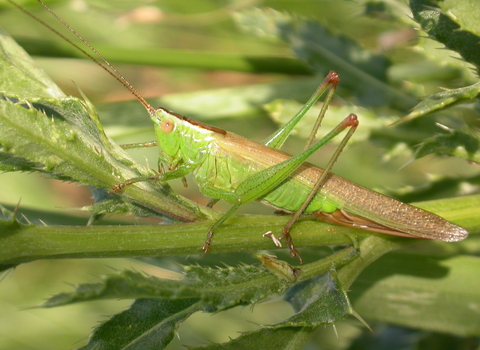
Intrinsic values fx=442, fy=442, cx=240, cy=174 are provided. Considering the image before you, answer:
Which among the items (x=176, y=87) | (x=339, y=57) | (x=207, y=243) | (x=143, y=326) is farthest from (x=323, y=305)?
(x=176, y=87)

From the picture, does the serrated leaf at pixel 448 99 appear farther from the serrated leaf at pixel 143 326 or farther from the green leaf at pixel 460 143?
the serrated leaf at pixel 143 326

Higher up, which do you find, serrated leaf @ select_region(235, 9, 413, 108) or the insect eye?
serrated leaf @ select_region(235, 9, 413, 108)

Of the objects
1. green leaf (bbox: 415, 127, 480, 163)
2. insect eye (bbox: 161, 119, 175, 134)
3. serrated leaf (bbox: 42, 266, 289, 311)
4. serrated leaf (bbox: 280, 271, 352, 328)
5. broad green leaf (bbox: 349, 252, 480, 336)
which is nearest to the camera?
serrated leaf (bbox: 42, 266, 289, 311)

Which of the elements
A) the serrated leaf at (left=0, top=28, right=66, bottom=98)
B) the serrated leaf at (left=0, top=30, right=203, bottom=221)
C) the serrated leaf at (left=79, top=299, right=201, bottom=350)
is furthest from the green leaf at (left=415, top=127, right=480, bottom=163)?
the serrated leaf at (left=0, top=28, right=66, bottom=98)

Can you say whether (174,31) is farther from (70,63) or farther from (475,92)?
(475,92)

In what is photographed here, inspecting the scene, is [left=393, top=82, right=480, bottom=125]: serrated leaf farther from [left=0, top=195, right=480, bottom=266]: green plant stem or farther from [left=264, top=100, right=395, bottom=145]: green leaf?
[left=264, top=100, right=395, bottom=145]: green leaf

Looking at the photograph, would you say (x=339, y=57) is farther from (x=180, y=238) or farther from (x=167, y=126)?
(x=180, y=238)

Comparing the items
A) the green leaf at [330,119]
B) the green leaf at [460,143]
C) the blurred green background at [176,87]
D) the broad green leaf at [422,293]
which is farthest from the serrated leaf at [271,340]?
the green leaf at [330,119]
